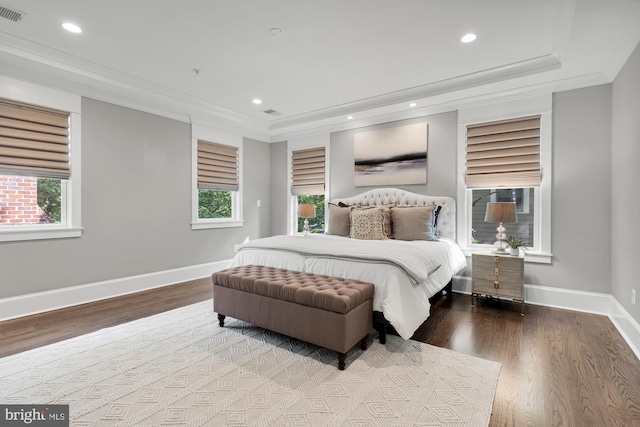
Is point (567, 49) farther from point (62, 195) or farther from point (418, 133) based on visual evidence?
point (62, 195)

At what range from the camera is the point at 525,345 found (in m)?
2.62

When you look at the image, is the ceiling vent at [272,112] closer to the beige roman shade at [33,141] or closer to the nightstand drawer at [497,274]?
the beige roman shade at [33,141]

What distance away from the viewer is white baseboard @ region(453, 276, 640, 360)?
109 inches

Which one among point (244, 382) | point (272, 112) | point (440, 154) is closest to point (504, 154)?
point (440, 154)

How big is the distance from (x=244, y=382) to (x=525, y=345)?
2335 millimetres

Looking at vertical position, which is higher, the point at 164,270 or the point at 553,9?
the point at 553,9

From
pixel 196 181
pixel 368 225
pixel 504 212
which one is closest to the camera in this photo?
pixel 504 212

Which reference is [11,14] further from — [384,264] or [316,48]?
[384,264]

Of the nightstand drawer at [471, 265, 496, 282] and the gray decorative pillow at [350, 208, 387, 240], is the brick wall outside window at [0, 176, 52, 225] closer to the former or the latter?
the gray decorative pillow at [350, 208, 387, 240]

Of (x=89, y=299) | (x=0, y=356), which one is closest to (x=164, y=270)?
(x=89, y=299)

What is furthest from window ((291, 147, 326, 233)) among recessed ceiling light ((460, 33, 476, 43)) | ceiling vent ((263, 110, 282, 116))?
recessed ceiling light ((460, 33, 476, 43))

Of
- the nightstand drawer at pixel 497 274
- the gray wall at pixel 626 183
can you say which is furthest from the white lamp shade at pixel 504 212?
the gray wall at pixel 626 183

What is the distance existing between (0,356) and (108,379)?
1.10m

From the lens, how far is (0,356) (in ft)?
7.81
